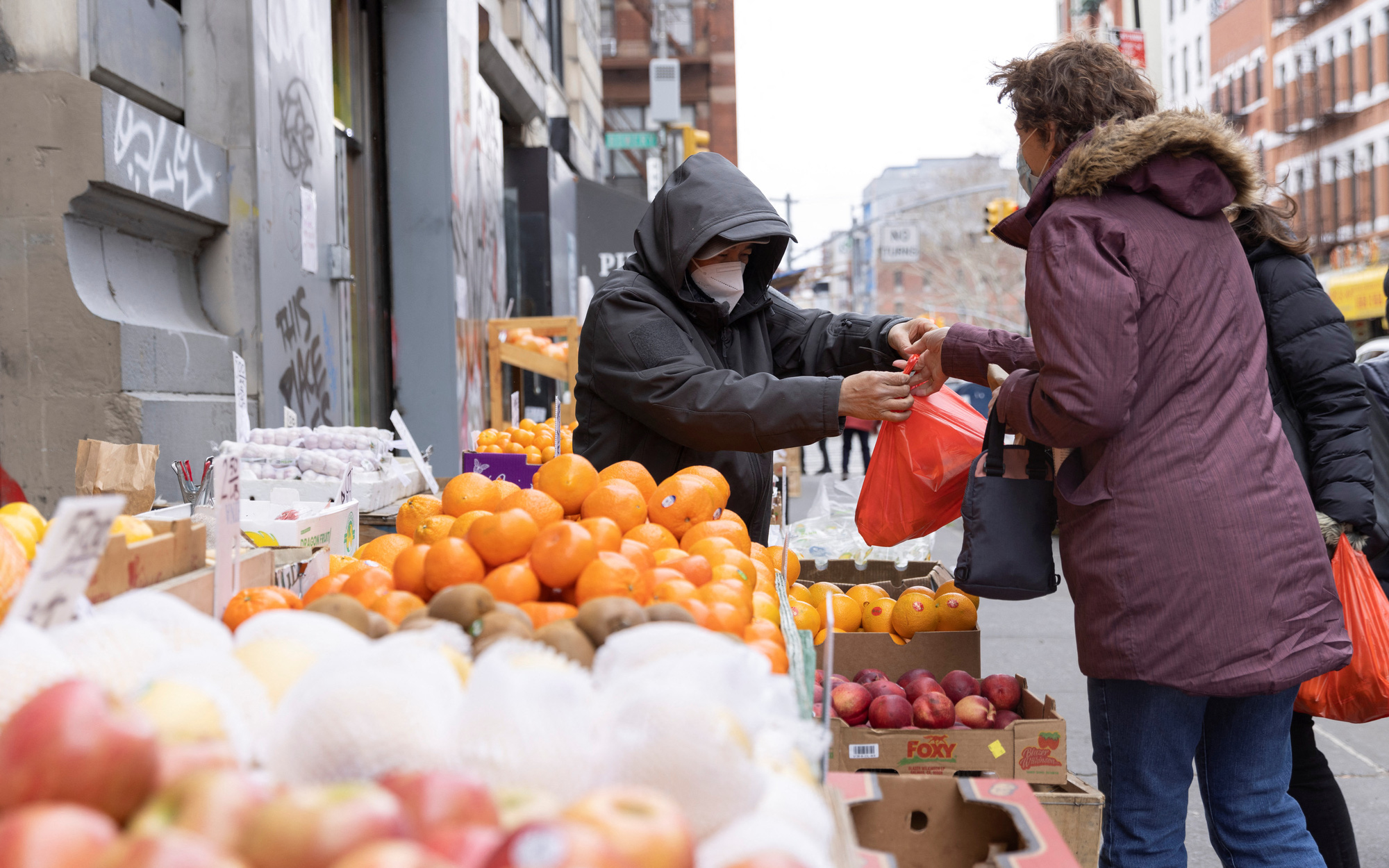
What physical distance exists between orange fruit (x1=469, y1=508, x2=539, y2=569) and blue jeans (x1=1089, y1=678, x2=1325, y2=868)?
1.37 metres

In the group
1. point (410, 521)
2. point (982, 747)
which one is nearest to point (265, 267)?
point (410, 521)

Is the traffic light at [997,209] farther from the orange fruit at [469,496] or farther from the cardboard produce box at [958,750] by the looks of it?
the orange fruit at [469,496]

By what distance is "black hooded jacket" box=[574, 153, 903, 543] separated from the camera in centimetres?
300

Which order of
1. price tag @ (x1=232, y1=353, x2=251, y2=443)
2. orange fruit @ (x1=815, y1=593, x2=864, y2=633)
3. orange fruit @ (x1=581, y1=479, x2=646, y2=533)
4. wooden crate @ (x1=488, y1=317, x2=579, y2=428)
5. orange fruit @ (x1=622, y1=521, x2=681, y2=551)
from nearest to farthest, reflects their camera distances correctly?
orange fruit @ (x1=622, y1=521, x2=681, y2=551), orange fruit @ (x1=581, y1=479, x2=646, y2=533), orange fruit @ (x1=815, y1=593, x2=864, y2=633), price tag @ (x1=232, y1=353, x2=251, y2=443), wooden crate @ (x1=488, y1=317, x2=579, y2=428)

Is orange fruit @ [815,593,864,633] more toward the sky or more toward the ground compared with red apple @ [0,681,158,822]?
more toward the ground

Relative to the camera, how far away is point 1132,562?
89.8 inches

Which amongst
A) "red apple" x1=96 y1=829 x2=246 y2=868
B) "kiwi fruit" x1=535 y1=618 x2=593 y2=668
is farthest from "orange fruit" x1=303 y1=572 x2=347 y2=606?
"red apple" x1=96 y1=829 x2=246 y2=868

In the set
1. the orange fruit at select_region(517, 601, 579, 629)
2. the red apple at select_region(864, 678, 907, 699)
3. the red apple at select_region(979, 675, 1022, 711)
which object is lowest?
the red apple at select_region(979, 675, 1022, 711)

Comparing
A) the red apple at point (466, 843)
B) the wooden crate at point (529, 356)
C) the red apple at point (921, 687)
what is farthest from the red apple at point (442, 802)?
the wooden crate at point (529, 356)

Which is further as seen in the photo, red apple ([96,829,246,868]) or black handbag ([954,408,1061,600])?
black handbag ([954,408,1061,600])

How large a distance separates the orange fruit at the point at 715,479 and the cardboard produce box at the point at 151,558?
4.03 feet

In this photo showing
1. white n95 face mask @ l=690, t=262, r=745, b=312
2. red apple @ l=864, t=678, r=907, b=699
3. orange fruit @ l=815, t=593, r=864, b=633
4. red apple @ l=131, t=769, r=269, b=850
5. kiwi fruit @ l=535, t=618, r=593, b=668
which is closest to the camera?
red apple @ l=131, t=769, r=269, b=850

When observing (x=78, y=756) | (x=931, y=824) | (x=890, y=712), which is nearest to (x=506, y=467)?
(x=890, y=712)

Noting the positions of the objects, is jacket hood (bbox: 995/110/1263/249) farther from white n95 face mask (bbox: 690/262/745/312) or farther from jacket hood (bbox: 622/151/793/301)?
white n95 face mask (bbox: 690/262/745/312)
